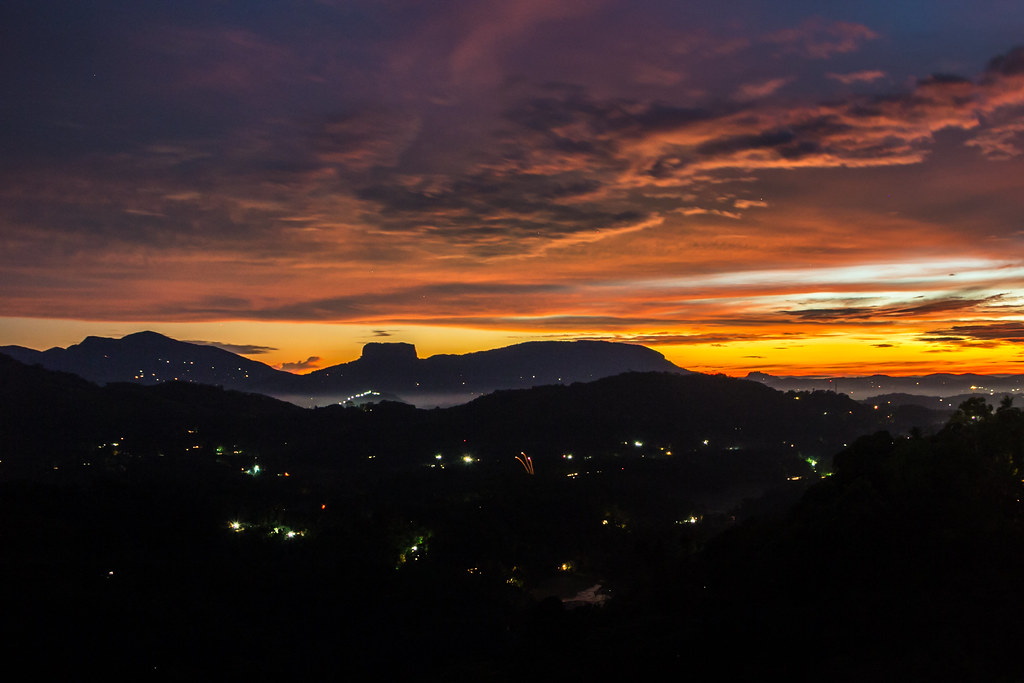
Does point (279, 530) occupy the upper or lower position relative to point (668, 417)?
lower

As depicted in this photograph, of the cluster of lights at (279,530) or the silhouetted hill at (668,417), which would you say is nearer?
the cluster of lights at (279,530)

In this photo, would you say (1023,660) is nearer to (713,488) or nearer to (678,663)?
(678,663)

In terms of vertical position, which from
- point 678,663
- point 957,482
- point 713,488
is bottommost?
point 713,488

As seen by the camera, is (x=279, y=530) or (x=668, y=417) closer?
(x=279, y=530)

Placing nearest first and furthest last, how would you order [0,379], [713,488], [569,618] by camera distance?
[569,618] < [713,488] < [0,379]

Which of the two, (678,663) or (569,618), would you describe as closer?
(678,663)

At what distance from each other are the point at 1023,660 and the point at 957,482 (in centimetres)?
1005

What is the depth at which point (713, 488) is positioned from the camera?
93.8 meters

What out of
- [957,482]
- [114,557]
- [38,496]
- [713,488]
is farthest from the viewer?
[713,488]

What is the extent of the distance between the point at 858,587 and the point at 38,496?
59.5m

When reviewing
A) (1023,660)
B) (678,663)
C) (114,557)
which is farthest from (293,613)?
(1023,660)

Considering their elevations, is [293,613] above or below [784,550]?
below

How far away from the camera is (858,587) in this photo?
25344mm

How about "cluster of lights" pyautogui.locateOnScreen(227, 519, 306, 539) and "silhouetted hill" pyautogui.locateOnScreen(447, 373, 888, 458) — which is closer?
"cluster of lights" pyautogui.locateOnScreen(227, 519, 306, 539)
